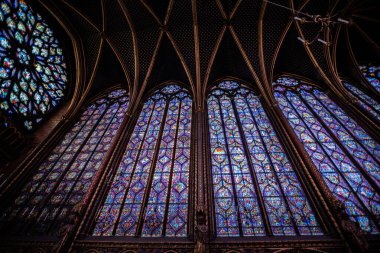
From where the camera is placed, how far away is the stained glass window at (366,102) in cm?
902

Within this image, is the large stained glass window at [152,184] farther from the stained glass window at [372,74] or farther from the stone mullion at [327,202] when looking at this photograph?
the stained glass window at [372,74]

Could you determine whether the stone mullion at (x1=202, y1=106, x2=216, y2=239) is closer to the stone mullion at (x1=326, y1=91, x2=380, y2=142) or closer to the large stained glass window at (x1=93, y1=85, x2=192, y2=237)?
the large stained glass window at (x1=93, y1=85, x2=192, y2=237)

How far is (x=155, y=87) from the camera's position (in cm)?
1302

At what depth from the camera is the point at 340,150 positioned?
7758mm

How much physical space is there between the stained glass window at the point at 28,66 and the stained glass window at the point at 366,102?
1338 cm

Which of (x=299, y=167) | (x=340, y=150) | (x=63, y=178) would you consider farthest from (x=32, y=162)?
(x=340, y=150)

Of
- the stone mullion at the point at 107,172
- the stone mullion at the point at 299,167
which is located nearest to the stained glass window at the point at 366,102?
the stone mullion at the point at 299,167

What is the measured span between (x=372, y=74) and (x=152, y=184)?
1163cm

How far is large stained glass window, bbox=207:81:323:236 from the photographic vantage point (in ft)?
19.1

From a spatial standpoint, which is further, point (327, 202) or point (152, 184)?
point (152, 184)

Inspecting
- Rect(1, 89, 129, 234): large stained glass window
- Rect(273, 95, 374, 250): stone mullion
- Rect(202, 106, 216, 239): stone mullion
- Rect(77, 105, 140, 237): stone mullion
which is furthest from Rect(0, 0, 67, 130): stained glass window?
Rect(273, 95, 374, 250): stone mullion

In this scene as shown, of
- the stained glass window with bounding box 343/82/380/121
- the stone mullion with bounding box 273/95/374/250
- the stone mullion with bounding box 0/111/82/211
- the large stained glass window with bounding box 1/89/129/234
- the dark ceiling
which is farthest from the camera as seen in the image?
the dark ceiling

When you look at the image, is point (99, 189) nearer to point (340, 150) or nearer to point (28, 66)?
point (28, 66)

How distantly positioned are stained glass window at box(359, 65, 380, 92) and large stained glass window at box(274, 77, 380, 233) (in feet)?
7.00
